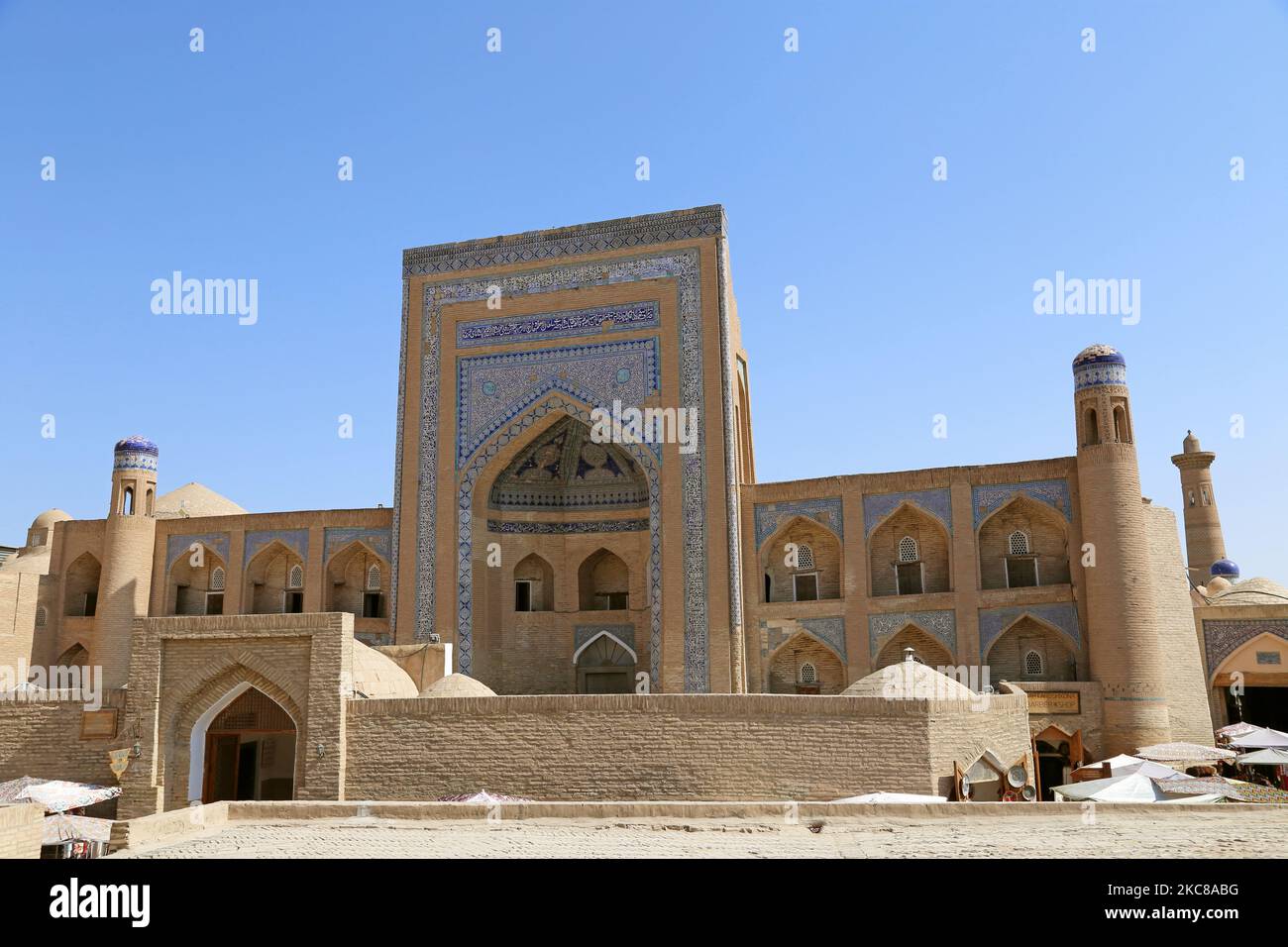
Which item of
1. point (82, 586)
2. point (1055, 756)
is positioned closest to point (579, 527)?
point (1055, 756)

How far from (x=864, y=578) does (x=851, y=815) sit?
857 centimetres

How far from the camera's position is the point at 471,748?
11523 mm

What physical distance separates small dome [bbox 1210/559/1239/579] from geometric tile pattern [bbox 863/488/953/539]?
612 inches

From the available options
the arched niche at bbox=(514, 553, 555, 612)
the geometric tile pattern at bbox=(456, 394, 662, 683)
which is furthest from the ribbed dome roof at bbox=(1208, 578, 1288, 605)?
→ the arched niche at bbox=(514, 553, 555, 612)

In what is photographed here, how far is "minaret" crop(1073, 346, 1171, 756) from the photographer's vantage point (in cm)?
1479

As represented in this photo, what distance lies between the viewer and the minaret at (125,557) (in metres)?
19.1

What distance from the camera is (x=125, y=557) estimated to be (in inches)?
776

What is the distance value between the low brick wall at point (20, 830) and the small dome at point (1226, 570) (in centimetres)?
2815

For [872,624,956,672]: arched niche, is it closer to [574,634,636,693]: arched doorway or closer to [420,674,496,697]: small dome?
[574,634,636,693]: arched doorway

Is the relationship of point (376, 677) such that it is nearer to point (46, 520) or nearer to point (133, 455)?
point (133, 455)

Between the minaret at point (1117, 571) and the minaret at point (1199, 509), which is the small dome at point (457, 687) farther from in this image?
the minaret at point (1199, 509)

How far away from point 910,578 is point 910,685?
19.2ft
